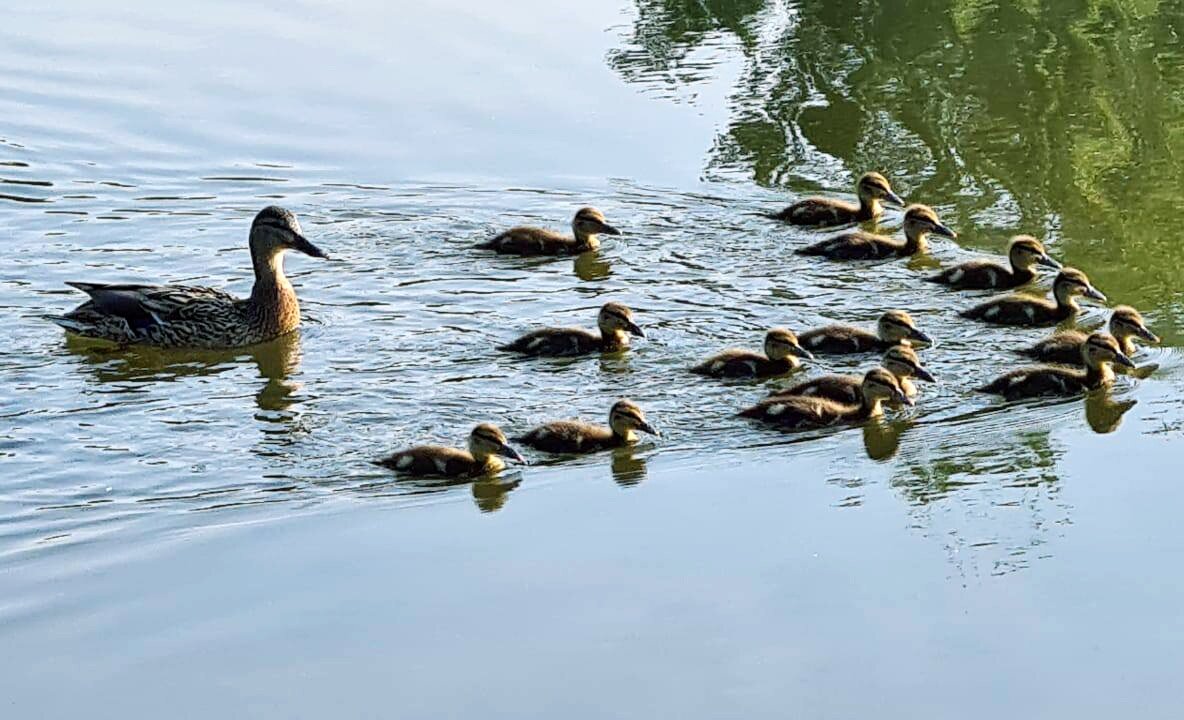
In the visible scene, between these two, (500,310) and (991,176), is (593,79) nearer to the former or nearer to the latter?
(991,176)

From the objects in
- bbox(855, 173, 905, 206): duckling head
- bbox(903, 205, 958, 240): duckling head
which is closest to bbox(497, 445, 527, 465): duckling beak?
bbox(903, 205, 958, 240): duckling head

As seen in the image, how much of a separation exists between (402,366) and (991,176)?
129 inches

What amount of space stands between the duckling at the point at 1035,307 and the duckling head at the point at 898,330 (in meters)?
0.41

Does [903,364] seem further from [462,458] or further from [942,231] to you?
[942,231]

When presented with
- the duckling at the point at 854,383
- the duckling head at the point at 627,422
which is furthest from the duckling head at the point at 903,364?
the duckling head at the point at 627,422

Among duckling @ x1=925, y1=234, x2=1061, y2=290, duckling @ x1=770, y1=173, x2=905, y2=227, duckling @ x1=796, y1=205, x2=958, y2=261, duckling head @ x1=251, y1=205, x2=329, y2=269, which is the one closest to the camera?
duckling @ x1=925, y1=234, x2=1061, y2=290

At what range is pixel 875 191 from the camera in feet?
30.1

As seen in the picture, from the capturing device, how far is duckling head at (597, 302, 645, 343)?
25.4 feet

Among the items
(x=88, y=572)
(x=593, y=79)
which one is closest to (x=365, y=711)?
(x=88, y=572)

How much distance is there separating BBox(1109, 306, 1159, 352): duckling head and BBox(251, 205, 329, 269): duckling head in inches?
125

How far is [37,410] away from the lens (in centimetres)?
723

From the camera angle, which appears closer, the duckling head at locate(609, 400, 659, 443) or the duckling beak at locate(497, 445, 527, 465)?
the duckling beak at locate(497, 445, 527, 465)

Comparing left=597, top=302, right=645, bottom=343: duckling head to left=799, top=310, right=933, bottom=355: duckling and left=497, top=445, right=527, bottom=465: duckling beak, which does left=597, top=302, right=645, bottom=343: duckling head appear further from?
left=497, top=445, right=527, bottom=465: duckling beak

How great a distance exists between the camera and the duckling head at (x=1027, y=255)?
8.35 m
